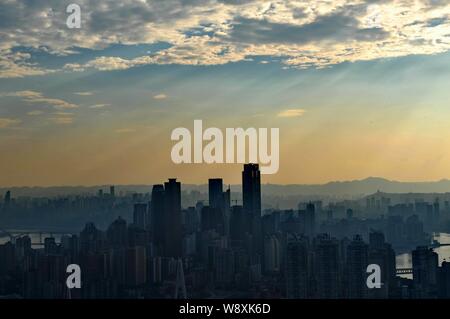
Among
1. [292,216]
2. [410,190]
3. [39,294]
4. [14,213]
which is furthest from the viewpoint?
[292,216]

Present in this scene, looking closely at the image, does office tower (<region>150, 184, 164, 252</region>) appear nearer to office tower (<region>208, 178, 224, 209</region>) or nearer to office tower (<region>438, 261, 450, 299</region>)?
office tower (<region>208, 178, 224, 209</region>)

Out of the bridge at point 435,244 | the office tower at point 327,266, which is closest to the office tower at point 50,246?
the office tower at point 327,266

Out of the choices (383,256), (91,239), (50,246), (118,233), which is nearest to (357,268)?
(383,256)

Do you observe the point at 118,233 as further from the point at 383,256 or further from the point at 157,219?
the point at 383,256

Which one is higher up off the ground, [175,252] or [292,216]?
[292,216]

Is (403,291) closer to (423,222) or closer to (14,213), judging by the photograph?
(423,222)

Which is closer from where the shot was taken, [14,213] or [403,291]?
[403,291]
